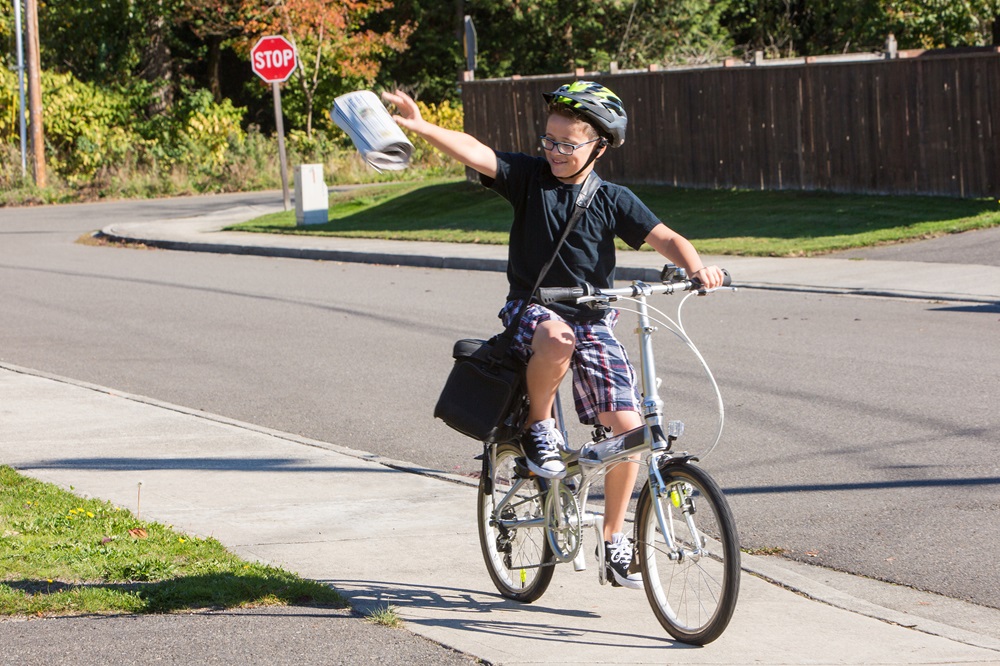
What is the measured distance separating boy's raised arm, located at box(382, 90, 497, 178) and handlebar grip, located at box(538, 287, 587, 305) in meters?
0.53

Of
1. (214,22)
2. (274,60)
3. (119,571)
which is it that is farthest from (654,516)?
(214,22)

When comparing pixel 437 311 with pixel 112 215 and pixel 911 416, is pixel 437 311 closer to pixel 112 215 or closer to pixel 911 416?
pixel 911 416

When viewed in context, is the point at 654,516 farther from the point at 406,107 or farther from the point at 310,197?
the point at 310,197

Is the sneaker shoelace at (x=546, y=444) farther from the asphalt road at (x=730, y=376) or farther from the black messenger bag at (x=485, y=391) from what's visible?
the asphalt road at (x=730, y=376)

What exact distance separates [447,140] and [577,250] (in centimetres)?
57

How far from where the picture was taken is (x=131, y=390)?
980 centimetres

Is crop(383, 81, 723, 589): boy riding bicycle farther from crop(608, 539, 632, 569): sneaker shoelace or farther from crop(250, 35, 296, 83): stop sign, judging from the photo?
crop(250, 35, 296, 83): stop sign

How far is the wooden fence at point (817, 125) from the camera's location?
61.9ft

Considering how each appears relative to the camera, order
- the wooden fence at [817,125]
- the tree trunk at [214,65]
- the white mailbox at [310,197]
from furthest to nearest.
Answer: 1. the tree trunk at [214,65]
2. the white mailbox at [310,197]
3. the wooden fence at [817,125]

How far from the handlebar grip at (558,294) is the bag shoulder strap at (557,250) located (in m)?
0.25

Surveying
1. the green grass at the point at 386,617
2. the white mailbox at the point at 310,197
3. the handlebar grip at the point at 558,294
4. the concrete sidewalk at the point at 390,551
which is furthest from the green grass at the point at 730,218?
the handlebar grip at the point at 558,294

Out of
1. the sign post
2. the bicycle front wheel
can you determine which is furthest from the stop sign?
the bicycle front wheel

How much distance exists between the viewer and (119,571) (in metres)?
5.21

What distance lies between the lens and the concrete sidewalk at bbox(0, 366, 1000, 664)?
445cm
